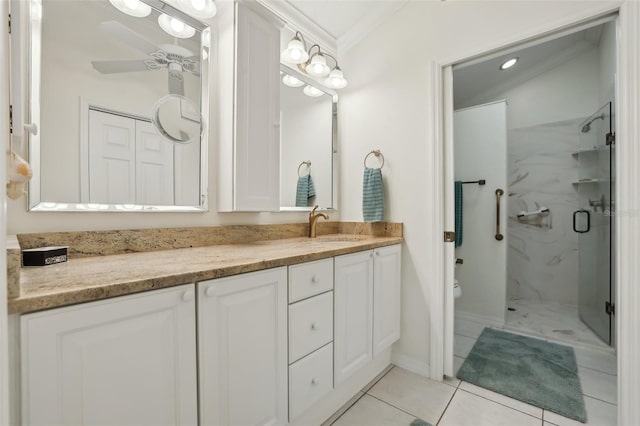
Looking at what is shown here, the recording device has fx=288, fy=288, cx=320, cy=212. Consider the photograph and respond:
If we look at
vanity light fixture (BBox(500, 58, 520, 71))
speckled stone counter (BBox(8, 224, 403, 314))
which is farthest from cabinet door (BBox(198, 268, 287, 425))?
vanity light fixture (BBox(500, 58, 520, 71))

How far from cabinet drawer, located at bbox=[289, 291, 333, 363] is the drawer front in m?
0.04

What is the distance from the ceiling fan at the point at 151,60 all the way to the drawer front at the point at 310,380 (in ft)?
4.78

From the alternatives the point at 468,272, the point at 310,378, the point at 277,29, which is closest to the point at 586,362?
the point at 468,272

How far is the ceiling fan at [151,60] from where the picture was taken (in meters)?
1.26

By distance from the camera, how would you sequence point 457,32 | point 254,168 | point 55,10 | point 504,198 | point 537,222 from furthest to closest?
point 537,222
point 504,198
point 457,32
point 254,168
point 55,10

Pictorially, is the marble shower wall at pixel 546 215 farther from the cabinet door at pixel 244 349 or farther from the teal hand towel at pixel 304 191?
the cabinet door at pixel 244 349

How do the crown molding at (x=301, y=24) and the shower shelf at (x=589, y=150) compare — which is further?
the shower shelf at (x=589, y=150)

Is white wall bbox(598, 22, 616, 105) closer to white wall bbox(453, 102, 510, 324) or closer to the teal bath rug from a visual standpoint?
white wall bbox(453, 102, 510, 324)

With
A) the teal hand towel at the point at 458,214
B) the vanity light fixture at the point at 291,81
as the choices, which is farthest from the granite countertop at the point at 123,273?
the teal hand towel at the point at 458,214

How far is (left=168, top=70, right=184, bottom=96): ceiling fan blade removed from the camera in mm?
1452

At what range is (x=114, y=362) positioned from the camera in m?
A: 0.74

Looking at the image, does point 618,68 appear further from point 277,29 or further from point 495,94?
point 495,94

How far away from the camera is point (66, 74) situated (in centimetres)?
116

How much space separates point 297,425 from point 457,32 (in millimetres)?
2357
